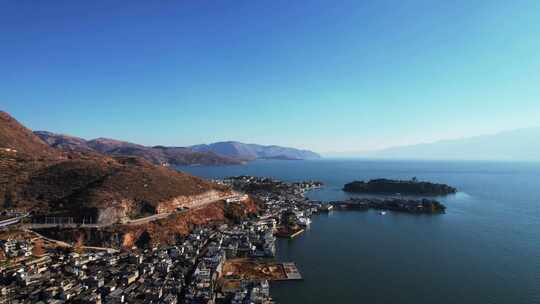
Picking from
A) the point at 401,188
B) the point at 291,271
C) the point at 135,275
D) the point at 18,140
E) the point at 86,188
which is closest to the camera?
the point at 135,275

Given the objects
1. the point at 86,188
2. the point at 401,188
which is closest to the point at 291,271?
the point at 86,188

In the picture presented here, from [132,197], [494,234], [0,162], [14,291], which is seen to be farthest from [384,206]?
[0,162]

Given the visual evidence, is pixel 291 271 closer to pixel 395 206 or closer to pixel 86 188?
pixel 86 188

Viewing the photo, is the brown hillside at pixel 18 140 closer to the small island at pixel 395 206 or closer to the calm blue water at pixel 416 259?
the calm blue water at pixel 416 259

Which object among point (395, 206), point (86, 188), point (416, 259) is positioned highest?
point (86, 188)

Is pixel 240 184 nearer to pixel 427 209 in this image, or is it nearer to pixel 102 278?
pixel 427 209
